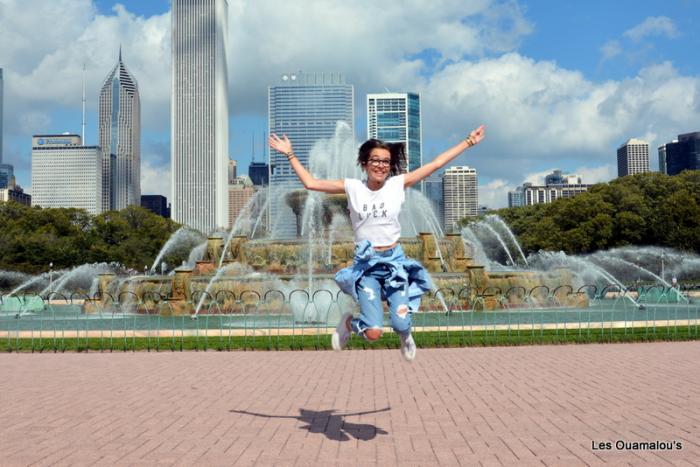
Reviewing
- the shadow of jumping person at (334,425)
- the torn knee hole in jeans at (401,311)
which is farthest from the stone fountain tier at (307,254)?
the torn knee hole in jeans at (401,311)

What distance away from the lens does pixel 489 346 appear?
13.6m

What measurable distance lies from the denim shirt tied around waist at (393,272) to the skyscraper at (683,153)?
190m

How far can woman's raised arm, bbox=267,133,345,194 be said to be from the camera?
6.19 meters

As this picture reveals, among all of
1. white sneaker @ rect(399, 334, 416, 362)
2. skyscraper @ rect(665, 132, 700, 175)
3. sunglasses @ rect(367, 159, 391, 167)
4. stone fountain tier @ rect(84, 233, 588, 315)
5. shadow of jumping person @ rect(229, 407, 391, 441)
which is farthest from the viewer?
skyscraper @ rect(665, 132, 700, 175)

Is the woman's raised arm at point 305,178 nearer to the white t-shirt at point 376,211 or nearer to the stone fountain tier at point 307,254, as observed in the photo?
the white t-shirt at point 376,211

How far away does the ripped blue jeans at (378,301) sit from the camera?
5.82 metres

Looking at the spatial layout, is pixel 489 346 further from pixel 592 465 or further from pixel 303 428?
pixel 592 465

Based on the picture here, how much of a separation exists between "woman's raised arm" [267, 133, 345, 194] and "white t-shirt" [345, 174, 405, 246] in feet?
0.42

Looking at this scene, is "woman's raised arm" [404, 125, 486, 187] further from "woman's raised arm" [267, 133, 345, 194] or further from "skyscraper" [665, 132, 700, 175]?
"skyscraper" [665, 132, 700, 175]

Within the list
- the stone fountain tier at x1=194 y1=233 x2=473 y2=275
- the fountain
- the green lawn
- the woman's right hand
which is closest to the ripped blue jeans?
the woman's right hand

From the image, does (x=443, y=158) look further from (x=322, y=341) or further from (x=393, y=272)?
(x=322, y=341)

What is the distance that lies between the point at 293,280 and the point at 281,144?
16.4 metres

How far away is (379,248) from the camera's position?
601 centimetres

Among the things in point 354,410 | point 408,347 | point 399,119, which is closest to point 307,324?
point 354,410
